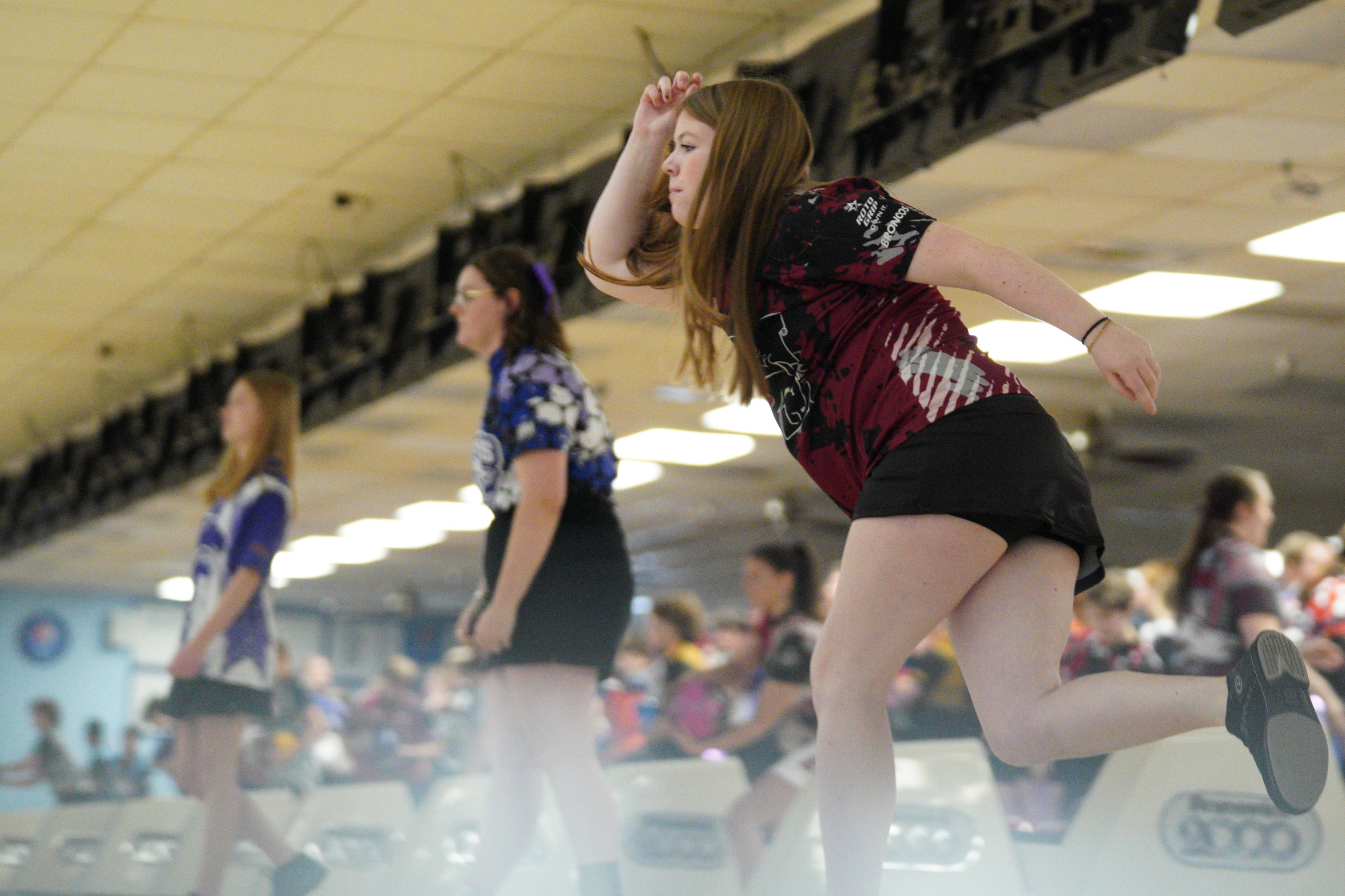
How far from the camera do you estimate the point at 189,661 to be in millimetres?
3627

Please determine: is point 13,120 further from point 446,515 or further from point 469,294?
point 446,515

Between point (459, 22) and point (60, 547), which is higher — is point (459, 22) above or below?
above

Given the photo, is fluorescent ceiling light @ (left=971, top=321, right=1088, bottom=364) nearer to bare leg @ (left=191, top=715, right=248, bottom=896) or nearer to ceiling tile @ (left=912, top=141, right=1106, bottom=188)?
ceiling tile @ (left=912, top=141, right=1106, bottom=188)

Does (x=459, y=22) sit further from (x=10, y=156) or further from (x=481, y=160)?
(x=10, y=156)

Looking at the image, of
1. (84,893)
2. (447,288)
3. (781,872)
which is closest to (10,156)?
(447,288)

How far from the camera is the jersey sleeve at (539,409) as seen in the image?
2904mm

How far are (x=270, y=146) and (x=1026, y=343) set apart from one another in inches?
176

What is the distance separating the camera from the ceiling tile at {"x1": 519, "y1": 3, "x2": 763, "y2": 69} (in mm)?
5906

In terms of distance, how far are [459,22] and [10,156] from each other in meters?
2.48

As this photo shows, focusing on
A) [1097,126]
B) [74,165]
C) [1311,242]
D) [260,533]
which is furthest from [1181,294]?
[260,533]

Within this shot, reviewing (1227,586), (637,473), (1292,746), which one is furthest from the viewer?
(637,473)

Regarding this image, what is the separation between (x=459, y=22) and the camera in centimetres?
592

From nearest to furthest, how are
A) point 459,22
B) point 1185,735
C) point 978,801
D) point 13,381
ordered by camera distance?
point 1185,735, point 978,801, point 459,22, point 13,381

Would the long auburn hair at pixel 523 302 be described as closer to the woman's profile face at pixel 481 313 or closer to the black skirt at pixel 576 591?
the woman's profile face at pixel 481 313
